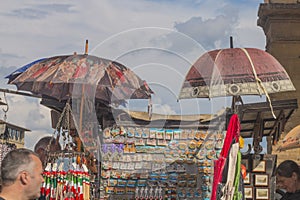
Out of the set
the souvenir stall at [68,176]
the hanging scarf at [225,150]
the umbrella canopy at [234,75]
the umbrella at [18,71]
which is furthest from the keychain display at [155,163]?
the umbrella at [18,71]

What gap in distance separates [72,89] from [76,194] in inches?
62.5

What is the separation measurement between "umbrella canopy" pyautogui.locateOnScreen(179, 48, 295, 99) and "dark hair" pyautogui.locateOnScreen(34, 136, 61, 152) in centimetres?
161

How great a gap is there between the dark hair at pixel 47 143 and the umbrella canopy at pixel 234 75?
1.61 m

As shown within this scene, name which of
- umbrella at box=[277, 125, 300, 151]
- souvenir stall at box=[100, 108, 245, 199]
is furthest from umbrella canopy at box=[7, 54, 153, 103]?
umbrella at box=[277, 125, 300, 151]

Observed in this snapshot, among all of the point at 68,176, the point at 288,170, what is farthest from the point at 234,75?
the point at 68,176

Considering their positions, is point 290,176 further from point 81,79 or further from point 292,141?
point 292,141

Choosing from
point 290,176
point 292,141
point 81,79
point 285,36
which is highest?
point 285,36

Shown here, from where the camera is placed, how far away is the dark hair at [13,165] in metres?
2.69

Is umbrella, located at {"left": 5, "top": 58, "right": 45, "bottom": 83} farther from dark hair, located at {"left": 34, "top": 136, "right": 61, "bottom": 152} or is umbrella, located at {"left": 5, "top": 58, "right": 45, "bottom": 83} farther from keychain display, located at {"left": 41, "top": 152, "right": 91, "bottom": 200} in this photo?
keychain display, located at {"left": 41, "top": 152, "right": 91, "bottom": 200}

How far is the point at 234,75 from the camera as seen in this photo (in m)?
6.12

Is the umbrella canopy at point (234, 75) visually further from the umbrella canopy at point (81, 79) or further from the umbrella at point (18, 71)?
the umbrella at point (18, 71)

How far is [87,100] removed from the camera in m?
7.13

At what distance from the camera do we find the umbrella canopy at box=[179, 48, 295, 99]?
19.7ft

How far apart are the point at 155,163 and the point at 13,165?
3.96 m
